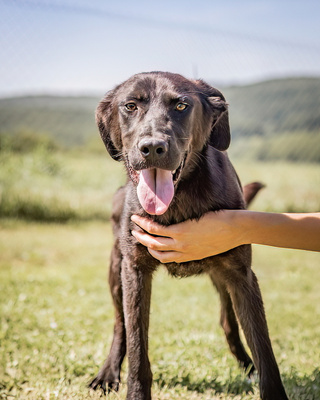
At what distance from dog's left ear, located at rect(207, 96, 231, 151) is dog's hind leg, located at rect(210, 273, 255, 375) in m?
0.99

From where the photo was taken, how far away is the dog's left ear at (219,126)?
2812 millimetres

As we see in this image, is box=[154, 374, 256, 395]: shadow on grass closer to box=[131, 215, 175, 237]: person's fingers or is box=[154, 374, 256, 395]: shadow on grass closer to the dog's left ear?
box=[131, 215, 175, 237]: person's fingers

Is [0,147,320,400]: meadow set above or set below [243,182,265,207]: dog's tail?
below

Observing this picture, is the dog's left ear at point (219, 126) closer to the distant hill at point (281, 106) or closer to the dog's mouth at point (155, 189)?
the dog's mouth at point (155, 189)

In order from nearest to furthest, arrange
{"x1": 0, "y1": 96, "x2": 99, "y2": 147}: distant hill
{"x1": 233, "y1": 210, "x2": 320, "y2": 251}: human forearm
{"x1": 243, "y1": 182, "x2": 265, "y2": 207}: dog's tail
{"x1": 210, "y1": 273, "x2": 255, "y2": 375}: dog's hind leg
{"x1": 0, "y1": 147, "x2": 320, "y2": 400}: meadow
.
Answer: {"x1": 233, "y1": 210, "x2": 320, "y2": 251}: human forearm
{"x1": 0, "y1": 147, "x2": 320, "y2": 400}: meadow
{"x1": 210, "y1": 273, "x2": 255, "y2": 375}: dog's hind leg
{"x1": 243, "y1": 182, "x2": 265, "y2": 207}: dog's tail
{"x1": 0, "y1": 96, "x2": 99, "y2": 147}: distant hill

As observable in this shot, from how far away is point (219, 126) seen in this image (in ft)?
9.38

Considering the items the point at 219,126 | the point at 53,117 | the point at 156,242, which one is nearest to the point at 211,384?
the point at 156,242

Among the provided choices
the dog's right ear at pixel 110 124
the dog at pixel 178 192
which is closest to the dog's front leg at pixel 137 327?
the dog at pixel 178 192

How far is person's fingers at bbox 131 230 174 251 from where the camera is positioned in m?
2.47

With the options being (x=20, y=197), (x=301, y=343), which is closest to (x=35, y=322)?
(x=301, y=343)

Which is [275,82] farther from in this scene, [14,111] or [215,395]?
[215,395]

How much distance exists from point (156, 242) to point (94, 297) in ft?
9.76

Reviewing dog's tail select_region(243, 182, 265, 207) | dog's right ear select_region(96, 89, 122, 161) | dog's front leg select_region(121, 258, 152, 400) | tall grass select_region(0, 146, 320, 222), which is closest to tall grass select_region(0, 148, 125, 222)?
tall grass select_region(0, 146, 320, 222)

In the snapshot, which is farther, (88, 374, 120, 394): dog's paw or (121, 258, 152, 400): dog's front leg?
(88, 374, 120, 394): dog's paw
